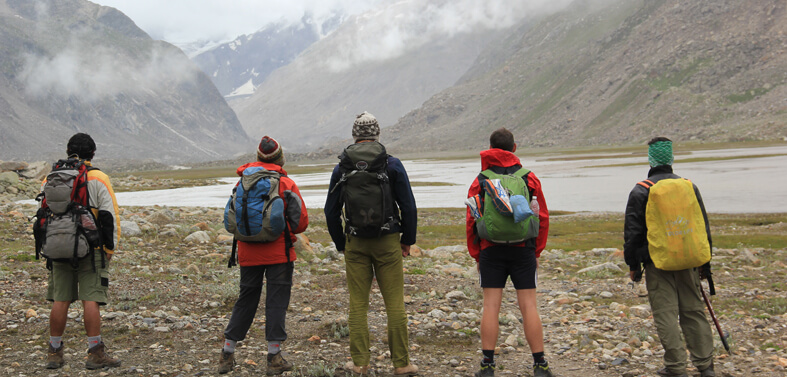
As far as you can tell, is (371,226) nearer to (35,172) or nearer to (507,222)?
(507,222)

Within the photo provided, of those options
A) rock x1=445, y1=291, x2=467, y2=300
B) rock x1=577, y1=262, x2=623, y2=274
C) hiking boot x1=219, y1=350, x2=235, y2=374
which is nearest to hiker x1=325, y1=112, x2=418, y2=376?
hiking boot x1=219, y1=350, x2=235, y2=374

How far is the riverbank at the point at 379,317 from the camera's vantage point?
8398 mm

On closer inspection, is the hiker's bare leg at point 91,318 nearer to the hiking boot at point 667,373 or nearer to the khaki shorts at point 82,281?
the khaki shorts at point 82,281

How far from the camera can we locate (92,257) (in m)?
8.17

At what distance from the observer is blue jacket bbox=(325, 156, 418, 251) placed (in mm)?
7609

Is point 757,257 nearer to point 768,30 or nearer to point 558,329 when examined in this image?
point 558,329

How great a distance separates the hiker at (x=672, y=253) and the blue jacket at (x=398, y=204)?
A: 2591 millimetres

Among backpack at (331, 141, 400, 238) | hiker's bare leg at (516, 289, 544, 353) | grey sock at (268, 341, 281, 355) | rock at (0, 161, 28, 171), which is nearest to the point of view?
backpack at (331, 141, 400, 238)

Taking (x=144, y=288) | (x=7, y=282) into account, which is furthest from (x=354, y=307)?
(x=7, y=282)

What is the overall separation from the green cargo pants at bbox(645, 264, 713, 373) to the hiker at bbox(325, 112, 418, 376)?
292 cm

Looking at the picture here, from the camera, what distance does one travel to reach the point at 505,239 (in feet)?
24.1

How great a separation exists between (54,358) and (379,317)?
4.88 meters

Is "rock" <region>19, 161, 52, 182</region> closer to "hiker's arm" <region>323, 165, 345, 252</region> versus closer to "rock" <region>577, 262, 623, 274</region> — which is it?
"rock" <region>577, 262, 623, 274</region>

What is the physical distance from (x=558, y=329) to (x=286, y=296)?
14.9 feet
